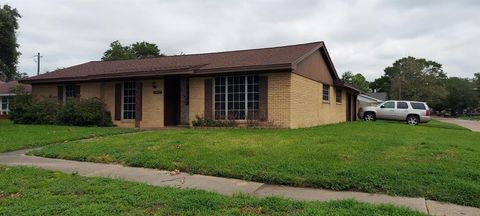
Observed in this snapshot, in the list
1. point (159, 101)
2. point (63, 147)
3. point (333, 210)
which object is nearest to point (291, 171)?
point (333, 210)

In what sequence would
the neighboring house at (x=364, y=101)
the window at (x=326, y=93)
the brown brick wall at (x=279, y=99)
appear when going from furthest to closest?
the neighboring house at (x=364, y=101) → the window at (x=326, y=93) → the brown brick wall at (x=279, y=99)

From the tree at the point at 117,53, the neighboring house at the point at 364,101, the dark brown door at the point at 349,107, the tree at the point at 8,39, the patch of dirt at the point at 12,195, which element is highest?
the tree at the point at 117,53

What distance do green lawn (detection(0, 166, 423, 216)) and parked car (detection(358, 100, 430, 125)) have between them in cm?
2179

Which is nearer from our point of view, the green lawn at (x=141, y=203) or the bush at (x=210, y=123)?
the green lawn at (x=141, y=203)

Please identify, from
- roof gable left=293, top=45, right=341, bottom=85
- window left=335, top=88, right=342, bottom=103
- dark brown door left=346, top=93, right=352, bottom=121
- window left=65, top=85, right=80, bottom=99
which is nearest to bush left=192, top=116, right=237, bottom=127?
roof gable left=293, top=45, right=341, bottom=85

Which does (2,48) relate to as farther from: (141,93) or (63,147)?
(63,147)

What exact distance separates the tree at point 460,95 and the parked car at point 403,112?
65.0 m

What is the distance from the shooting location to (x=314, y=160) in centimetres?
793

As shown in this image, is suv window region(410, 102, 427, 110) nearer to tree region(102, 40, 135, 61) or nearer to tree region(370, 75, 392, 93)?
tree region(102, 40, 135, 61)

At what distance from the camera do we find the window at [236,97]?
16.2m

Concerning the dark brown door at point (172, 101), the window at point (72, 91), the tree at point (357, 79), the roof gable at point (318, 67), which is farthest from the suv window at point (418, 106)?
the tree at point (357, 79)

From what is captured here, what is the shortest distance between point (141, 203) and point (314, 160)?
3732 millimetres

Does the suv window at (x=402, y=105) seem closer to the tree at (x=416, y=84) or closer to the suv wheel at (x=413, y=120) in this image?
the suv wheel at (x=413, y=120)

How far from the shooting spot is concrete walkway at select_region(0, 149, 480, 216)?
558 cm
